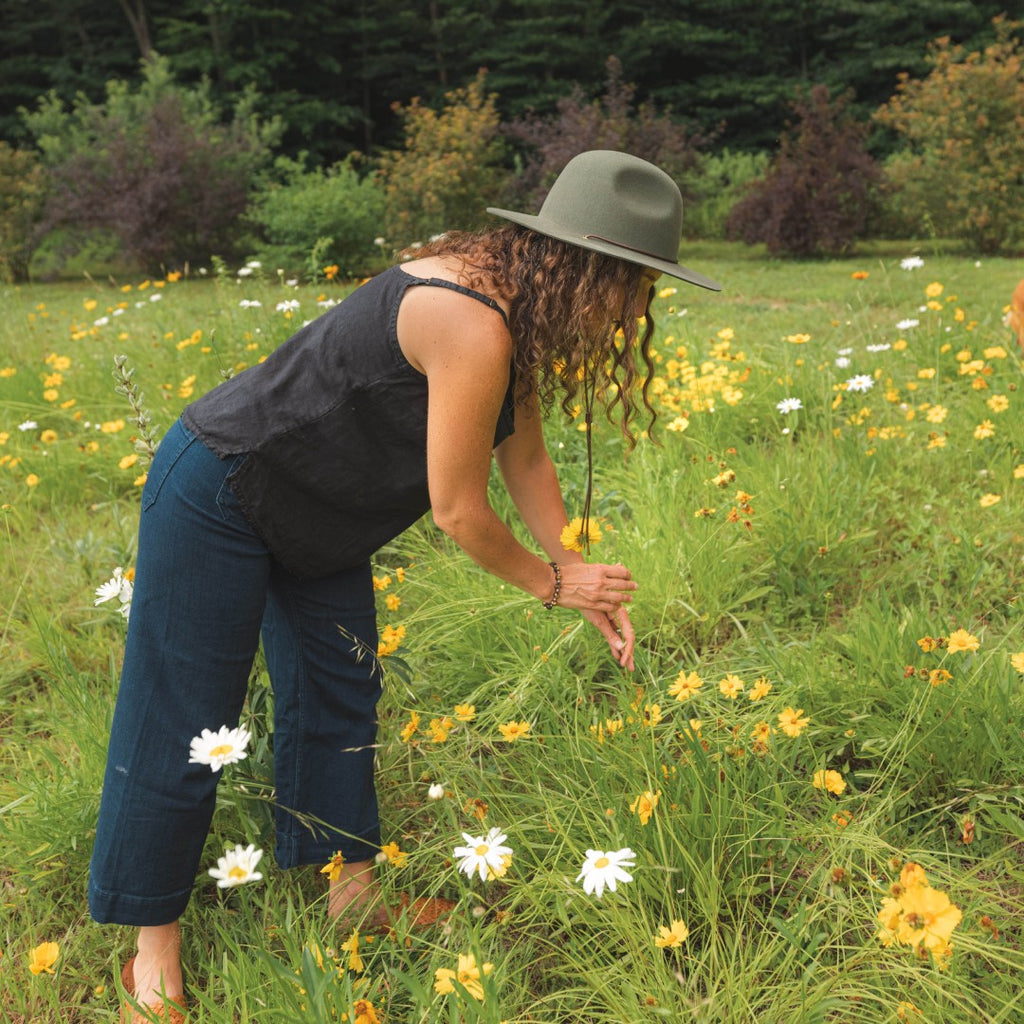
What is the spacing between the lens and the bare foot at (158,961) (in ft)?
5.21

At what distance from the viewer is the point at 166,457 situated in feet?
5.45

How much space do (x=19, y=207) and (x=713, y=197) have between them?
882 cm

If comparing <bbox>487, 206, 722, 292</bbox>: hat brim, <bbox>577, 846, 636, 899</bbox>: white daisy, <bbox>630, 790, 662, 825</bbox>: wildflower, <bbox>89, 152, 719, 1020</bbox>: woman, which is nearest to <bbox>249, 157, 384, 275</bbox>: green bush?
<bbox>89, 152, 719, 1020</bbox>: woman

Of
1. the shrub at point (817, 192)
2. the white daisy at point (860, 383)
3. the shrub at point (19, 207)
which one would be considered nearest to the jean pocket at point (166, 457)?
the white daisy at point (860, 383)

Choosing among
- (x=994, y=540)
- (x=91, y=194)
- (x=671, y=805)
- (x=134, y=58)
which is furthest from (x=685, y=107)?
(x=671, y=805)

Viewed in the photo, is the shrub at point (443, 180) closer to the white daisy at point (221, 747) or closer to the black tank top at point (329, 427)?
the black tank top at point (329, 427)

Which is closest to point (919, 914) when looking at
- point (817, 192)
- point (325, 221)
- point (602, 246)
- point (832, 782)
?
point (832, 782)

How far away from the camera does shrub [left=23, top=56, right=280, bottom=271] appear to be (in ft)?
34.1

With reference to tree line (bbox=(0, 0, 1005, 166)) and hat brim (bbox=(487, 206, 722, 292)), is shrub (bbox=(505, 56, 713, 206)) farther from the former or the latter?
hat brim (bbox=(487, 206, 722, 292))

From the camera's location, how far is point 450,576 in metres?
2.54

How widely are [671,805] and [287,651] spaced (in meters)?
0.76

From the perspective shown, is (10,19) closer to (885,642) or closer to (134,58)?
(134,58)

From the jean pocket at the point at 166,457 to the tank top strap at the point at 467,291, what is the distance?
501mm

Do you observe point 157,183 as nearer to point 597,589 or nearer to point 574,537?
point 574,537
